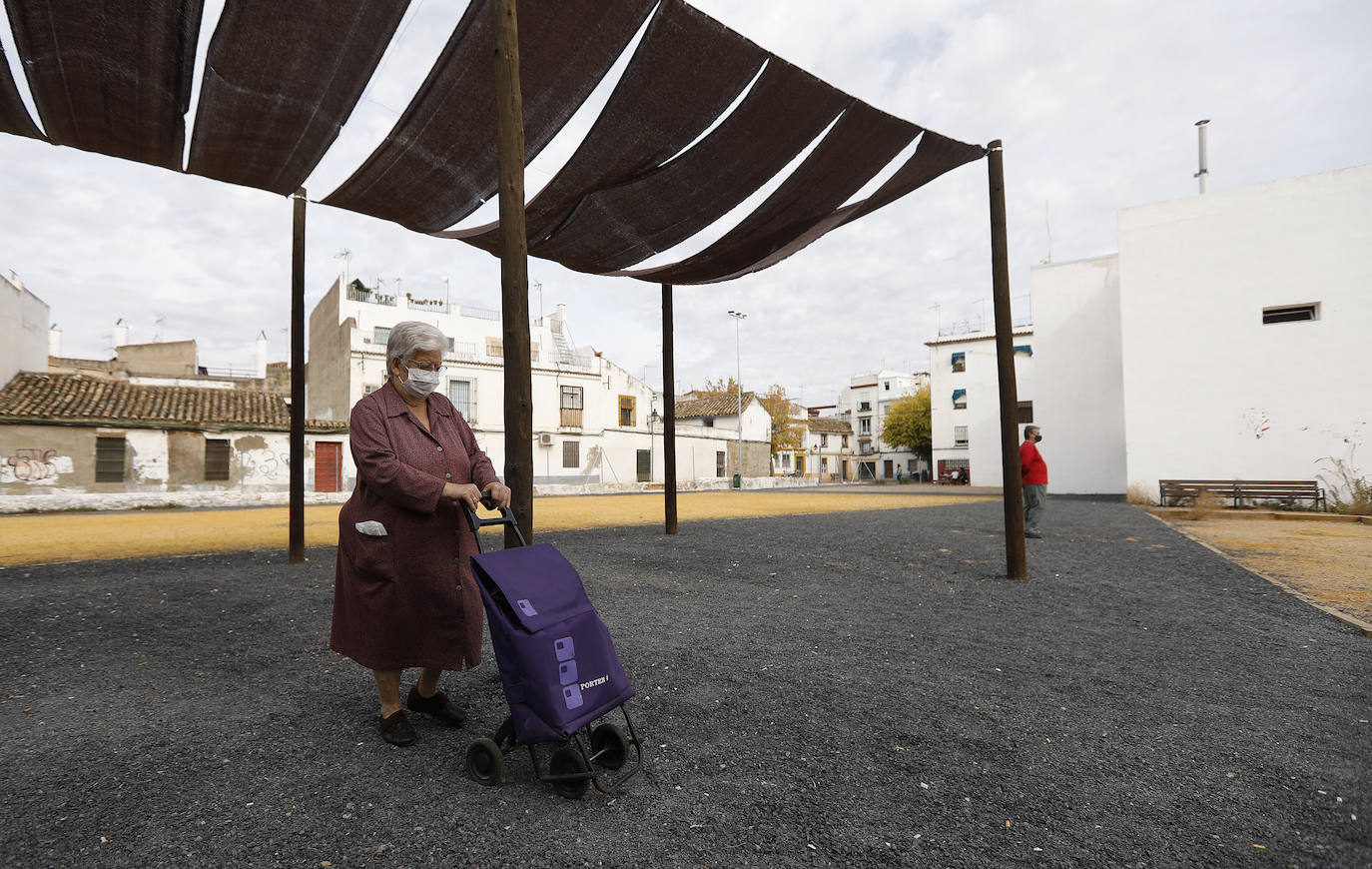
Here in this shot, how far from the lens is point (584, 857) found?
5.69ft

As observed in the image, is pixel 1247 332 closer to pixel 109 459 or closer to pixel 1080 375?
pixel 1080 375

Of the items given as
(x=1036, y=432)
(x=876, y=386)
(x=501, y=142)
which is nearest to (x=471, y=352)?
(x=1036, y=432)

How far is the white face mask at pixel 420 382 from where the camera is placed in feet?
8.02

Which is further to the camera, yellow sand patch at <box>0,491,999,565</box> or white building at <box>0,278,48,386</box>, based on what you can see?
white building at <box>0,278,48,386</box>

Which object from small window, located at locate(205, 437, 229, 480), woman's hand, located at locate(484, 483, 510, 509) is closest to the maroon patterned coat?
woman's hand, located at locate(484, 483, 510, 509)

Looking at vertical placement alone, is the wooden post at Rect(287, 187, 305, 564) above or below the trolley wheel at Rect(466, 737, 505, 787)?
above

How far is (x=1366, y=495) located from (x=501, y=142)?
17743mm

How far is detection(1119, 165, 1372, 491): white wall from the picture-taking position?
46.9 feet

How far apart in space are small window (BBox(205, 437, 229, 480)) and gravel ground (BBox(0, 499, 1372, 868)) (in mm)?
20045

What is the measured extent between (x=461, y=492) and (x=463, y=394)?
2939cm

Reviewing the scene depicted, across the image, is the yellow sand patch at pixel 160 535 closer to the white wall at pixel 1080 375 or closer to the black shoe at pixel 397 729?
the black shoe at pixel 397 729

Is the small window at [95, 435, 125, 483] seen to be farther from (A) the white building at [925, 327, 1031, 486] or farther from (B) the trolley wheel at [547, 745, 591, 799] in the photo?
(A) the white building at [925, 327, 1031, 486]

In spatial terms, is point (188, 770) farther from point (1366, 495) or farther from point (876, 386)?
point (876, 386)

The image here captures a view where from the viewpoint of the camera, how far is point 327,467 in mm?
24062
